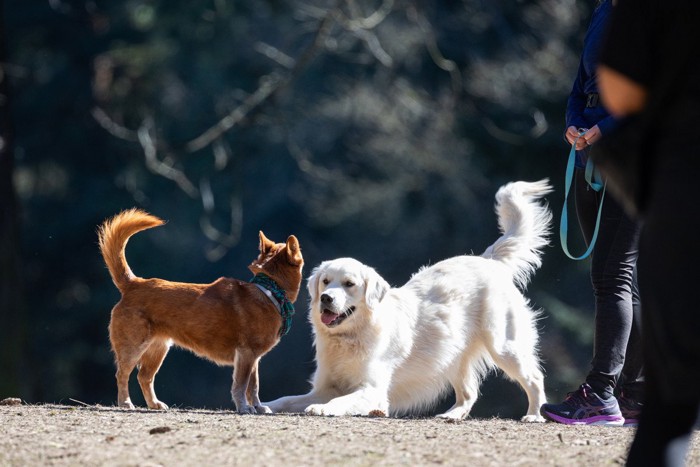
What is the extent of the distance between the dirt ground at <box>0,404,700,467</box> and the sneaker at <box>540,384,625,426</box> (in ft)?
0.55

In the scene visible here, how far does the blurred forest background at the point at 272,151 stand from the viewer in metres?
17.5

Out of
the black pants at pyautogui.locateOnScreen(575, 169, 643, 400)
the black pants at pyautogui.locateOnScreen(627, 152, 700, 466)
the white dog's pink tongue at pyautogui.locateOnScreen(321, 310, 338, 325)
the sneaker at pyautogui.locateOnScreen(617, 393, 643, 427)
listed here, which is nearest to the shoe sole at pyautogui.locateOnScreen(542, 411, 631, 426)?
the black pants at pyautogui.locateOnScreen(575, 169, 643, 400)

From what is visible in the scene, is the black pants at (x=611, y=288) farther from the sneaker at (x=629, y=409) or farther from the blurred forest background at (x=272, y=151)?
the blurred forest background at (x=272, y=151)

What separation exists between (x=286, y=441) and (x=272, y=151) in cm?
1590

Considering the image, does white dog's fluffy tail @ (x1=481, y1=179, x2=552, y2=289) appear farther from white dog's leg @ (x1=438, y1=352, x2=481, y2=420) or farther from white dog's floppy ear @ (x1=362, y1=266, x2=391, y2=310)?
white dog's floppy ear @ (x1=362, y1=266, x2=391, y2=310)

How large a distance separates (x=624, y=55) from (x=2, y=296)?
1192cm

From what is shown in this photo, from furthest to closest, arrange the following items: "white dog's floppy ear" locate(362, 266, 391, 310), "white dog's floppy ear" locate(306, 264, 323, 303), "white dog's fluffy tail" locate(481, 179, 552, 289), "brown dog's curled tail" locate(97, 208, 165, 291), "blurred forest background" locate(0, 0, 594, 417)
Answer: "blurred forest background" locate(0, 0, 594, 417) < "white dog's fluffy tail" locate(481, 179, 552, 289) < "white dog's floppy ear" locate(306, 264, 323, 303) < "white dog's floppy ear" locate(362, 266, 391, 310) < "brown dog's curled tail" locate(97, 208, 165, 291)

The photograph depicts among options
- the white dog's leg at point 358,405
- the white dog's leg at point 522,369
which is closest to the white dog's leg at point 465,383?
the white dog's leg at point 522,369

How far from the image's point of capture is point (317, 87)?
65.1ft

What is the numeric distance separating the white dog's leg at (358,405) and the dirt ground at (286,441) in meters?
0.52

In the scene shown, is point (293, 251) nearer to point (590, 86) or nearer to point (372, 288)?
point (372, 288)

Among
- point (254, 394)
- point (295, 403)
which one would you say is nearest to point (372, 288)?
point (295, 403)

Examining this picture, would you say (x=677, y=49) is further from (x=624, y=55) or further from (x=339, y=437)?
(x=339, y=437)

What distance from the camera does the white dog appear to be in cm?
630
